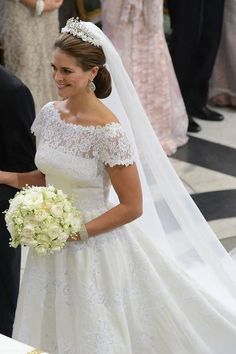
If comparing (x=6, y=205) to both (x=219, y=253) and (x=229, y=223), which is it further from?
(x=229, y=223)

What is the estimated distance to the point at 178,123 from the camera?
22.1ft

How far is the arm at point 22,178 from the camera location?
Result: 11.7 ft

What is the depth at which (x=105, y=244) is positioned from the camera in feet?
11.6

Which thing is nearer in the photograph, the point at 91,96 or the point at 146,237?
the point at 91,96

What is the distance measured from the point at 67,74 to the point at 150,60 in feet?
10.4

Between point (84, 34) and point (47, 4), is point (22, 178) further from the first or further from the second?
point (47, 4)

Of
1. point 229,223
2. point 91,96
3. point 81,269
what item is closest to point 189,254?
A: point 81,269

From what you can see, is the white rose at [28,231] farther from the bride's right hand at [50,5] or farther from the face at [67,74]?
the bride's right hand at [50,5]

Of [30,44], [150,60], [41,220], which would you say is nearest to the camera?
[41,220]

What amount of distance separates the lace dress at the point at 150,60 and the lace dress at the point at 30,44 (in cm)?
46

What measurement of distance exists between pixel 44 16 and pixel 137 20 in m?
0.69

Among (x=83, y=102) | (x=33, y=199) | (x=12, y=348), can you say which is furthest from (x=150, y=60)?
(x=12, y=348)

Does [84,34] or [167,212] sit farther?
[167,212]

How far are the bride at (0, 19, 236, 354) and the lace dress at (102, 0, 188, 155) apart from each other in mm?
2560
